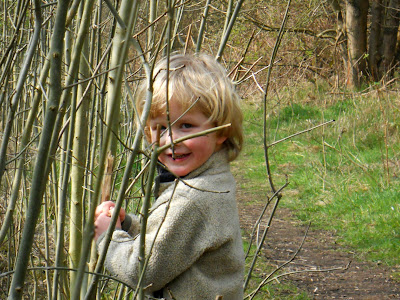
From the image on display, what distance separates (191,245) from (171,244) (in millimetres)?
57

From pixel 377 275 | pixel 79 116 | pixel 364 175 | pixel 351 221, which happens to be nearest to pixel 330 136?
pixel 364 175

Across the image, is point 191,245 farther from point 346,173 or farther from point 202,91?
point 346,173

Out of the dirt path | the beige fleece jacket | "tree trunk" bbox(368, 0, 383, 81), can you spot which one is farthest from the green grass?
"tree trunk" bbox(368, 0, 383, 81)

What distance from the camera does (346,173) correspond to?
5770mm

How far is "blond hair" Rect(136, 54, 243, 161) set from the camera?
1635 mm

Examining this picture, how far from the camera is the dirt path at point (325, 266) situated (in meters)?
3.66

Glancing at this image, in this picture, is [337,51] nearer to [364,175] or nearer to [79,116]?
[364,175]

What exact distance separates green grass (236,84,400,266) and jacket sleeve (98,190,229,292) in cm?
176

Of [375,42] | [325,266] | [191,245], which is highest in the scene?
[375,42]

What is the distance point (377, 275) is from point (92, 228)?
3.44 metres

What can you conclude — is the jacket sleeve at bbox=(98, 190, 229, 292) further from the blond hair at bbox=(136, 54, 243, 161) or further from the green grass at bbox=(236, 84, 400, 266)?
the green grass at bbox=(236, 84, 400, 266)

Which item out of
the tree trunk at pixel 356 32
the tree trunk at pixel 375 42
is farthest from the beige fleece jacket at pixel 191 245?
the tree trunk at pixel 375 42

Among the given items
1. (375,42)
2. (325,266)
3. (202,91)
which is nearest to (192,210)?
(202,91)

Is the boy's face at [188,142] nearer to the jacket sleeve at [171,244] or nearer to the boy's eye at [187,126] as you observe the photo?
the boy's eye at [187,126]
